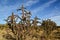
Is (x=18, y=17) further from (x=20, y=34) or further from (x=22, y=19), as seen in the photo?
(x=20, y=34)

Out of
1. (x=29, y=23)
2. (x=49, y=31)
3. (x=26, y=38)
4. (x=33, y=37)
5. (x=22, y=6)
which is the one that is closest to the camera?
(x=22, y=6)

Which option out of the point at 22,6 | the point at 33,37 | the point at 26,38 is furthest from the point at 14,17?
the point at 33,37

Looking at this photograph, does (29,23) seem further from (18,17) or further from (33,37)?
(33,37)

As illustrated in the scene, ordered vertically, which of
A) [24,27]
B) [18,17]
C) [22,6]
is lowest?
[24,27]

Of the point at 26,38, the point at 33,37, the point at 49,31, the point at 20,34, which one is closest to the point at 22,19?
the point at 20,34

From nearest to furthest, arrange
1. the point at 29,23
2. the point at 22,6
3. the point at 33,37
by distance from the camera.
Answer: the point at 22,6 < the point at 29,23 < the point at 33,37

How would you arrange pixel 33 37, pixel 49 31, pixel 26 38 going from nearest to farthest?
pixel 26 38 → pixel 33 37 → pixel 49 31

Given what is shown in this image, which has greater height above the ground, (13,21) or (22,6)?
(22,6)

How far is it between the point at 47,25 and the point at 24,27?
6524 mm

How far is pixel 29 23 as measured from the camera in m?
15.4

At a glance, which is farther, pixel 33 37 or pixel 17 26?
pixel 33 37

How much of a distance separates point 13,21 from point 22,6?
1745mm

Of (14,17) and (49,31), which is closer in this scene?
(14,17)

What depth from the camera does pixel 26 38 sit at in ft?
54.8
